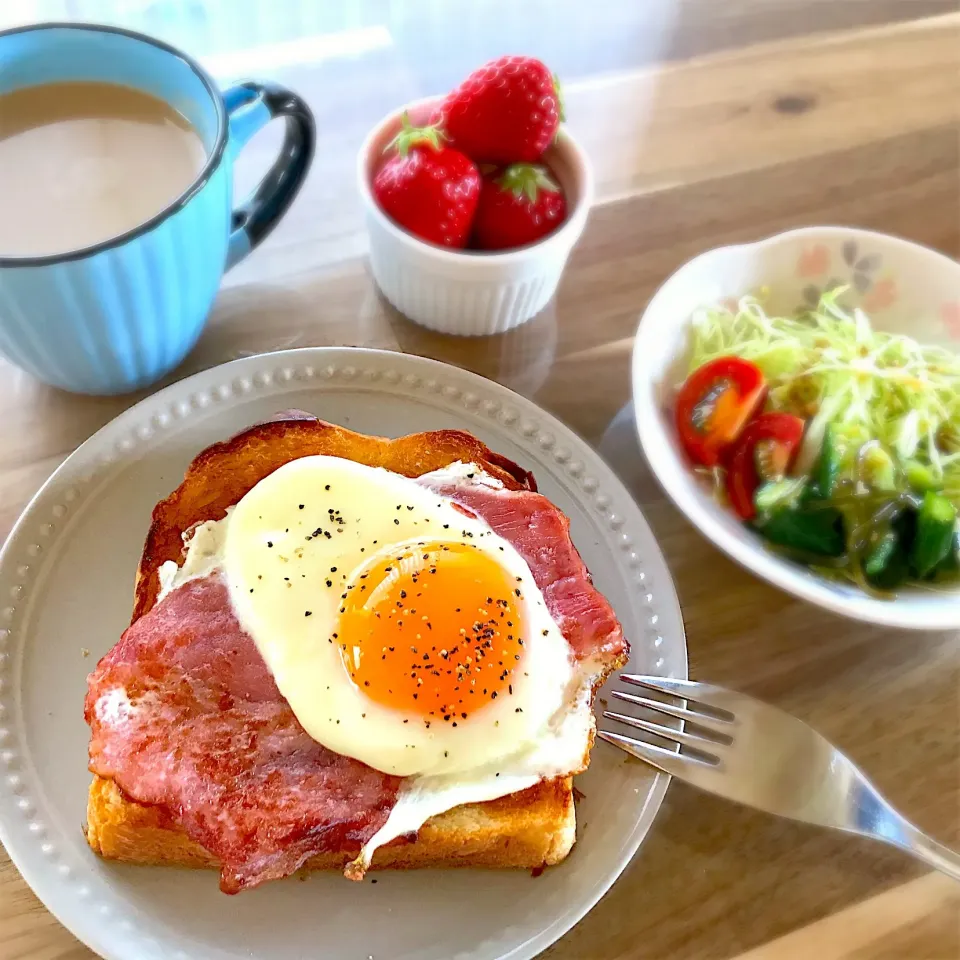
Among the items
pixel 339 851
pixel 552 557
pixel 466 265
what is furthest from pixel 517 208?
pixel 339 851

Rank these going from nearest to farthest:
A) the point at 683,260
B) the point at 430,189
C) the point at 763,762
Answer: the point at 763,762 < the point at 430,189 < the point at 683,260

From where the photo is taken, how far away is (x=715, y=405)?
2092 mm

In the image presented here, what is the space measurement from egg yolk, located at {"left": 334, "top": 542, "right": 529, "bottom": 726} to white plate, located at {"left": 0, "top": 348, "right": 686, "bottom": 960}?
0.33m

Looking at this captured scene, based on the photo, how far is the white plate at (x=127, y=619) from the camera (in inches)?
59.7

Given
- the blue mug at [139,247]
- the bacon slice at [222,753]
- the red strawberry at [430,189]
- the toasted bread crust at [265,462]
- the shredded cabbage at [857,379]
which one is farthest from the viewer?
the shredded cabbage at [857,379]

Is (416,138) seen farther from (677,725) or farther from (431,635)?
(677,725)

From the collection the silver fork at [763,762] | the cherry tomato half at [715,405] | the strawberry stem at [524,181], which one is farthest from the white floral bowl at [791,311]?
the strawberry stem at [524,181]

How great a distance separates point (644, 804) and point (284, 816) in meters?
0.68

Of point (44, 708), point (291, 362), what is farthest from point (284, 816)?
point (291, 362)

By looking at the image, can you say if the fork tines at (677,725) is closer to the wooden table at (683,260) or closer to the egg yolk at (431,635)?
the wooden table at (683,260)

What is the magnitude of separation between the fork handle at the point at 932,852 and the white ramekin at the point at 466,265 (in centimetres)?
149

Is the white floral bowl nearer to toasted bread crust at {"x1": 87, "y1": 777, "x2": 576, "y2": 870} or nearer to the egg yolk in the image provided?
the egg yolk

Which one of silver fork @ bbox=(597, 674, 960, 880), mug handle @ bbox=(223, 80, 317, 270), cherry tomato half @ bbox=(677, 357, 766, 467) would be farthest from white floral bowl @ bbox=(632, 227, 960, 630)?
mug handle @ bbox=(223, 80, 317, 270)

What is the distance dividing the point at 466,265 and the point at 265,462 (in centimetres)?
68
